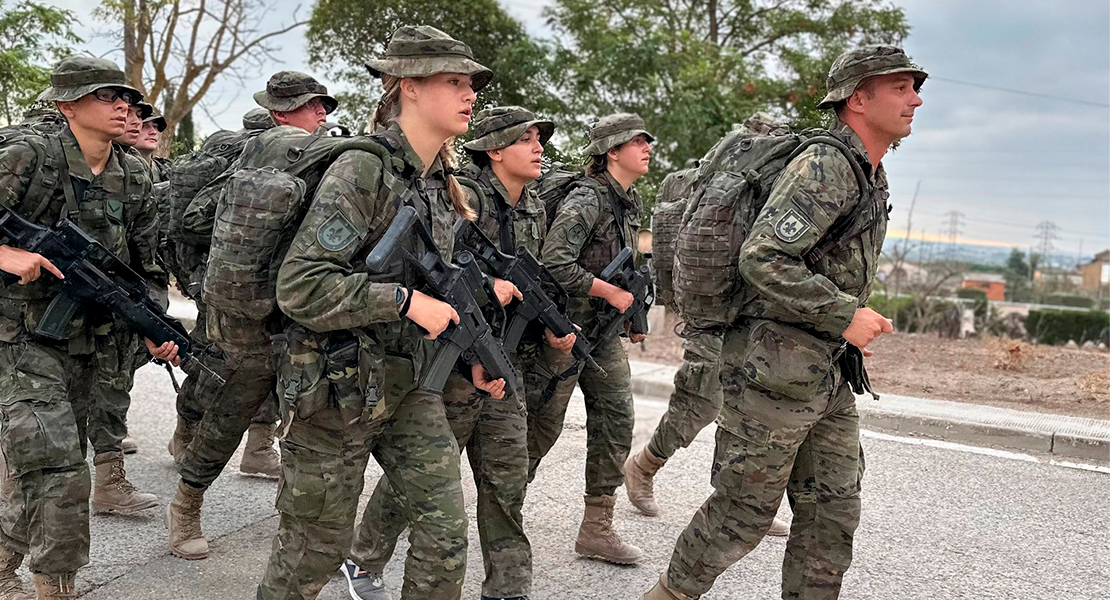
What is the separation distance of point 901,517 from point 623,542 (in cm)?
161

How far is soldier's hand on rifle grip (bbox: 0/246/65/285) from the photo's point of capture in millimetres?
3375

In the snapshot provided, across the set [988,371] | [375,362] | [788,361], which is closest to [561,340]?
[788,361]

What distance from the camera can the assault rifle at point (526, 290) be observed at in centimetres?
374

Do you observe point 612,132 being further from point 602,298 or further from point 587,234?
point 602,298

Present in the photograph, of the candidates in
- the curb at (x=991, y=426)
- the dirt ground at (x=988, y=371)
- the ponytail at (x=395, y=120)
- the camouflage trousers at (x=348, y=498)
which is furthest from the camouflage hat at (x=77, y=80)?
the dirt ground at (x=988, y=371)

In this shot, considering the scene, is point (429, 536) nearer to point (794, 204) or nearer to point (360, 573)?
point (360, 573)

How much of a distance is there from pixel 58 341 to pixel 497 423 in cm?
172

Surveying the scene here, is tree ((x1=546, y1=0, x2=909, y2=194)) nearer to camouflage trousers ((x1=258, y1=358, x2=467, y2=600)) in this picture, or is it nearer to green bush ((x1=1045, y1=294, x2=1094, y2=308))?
camouflage trousers ((x1=258, y1=358, x2=467, y2=600))

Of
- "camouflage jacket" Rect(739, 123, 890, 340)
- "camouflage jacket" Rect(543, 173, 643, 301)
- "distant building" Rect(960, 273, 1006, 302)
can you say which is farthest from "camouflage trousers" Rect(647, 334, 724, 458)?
"distant building" Rect(960, 273, 1006, 302)

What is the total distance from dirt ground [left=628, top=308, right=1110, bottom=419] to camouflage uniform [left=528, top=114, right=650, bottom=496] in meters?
4.46

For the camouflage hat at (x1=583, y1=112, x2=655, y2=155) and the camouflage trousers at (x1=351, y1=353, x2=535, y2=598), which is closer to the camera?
the camouflage trousers at (x1=351, y1=353, x2=535, y2=598)

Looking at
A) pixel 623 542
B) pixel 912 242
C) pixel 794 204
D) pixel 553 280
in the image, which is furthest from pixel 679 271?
pixel 912 242

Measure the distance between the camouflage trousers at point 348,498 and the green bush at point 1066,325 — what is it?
15840 millimetres

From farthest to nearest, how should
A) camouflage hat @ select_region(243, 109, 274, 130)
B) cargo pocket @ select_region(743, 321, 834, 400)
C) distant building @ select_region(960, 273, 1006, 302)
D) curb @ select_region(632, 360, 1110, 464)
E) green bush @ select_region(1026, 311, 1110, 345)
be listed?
distant building @ select_region(960, 273, 1006, 302)
green bush @ select_region(1026, 311, 1110, 345)
curb @ select_region(632, 360, 1110, 464)
camouflage hat @ select_region(243, 109, 274, 130)
cargo pocket @ select_region(743, 321, 834, 400)
